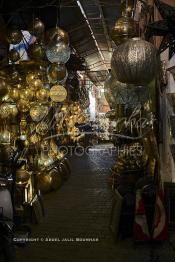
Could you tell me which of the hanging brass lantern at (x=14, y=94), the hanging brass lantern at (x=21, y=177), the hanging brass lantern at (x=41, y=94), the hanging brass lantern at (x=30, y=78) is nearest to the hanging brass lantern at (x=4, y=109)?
the hanging brass lantern at (x=14, y=94)

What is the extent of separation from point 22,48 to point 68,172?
5262 millimetres

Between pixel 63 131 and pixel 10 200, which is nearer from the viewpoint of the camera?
pixel 10 200

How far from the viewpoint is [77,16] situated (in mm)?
13766

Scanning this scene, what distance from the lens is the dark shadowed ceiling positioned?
11.3 m

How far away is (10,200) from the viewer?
5492mm

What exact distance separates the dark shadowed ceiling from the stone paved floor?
208 inches

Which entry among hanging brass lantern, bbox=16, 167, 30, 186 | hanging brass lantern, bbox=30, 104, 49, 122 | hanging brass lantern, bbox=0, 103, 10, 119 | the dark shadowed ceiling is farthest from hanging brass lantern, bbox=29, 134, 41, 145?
the dark shadowed ceiling

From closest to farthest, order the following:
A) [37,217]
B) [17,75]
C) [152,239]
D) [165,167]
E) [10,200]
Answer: [10,200], [152,239], [165,167], [37,217], [17,75]

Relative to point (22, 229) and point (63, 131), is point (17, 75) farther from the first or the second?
point (63, 131)

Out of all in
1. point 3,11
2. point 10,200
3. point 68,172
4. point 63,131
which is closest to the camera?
point 10,200

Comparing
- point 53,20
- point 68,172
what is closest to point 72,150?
point 68,172

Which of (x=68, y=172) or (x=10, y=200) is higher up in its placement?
(x=10, y=200)

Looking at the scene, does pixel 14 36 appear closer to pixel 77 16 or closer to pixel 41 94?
pixel 41 94

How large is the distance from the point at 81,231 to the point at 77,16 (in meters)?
8.99
